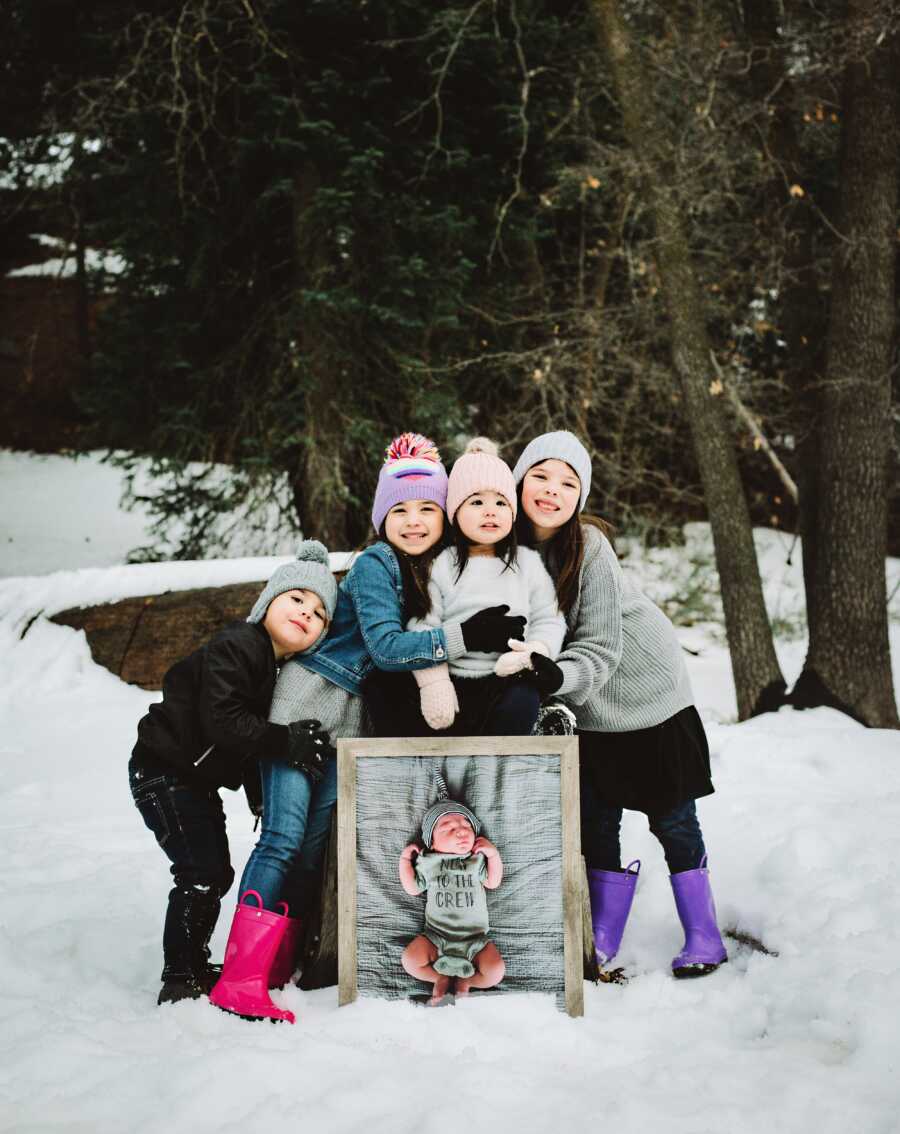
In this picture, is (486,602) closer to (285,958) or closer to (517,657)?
(517,657)

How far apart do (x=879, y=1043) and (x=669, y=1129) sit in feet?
1.97

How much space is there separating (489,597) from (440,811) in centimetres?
62

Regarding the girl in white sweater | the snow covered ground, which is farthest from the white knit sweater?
the snow covered ground

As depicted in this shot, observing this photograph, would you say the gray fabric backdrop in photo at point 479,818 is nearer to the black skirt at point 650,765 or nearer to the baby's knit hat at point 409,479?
the black skirt at point 650,765

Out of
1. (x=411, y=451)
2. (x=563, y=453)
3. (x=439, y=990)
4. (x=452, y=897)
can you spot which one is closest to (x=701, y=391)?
(x=563, y=453)

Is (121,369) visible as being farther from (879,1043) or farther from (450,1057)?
(879,1043)

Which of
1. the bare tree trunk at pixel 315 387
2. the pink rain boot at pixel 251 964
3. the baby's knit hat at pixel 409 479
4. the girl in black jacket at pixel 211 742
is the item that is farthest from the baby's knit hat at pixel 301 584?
the bare tree trunk at pixel 315 387

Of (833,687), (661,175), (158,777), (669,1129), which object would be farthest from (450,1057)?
(661,175)

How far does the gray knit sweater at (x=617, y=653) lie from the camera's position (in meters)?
2.79

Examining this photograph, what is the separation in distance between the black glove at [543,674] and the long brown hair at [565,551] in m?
0.30

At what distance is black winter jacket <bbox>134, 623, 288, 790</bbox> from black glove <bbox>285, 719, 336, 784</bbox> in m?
0.03

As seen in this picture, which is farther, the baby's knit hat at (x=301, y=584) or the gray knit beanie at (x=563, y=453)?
the gray knit beanie at (x=563, y=453)

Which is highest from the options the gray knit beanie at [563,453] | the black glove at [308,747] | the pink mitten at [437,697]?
the gray knit beanie at [563,453]

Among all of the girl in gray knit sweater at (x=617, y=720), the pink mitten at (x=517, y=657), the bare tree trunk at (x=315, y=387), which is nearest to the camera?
the pink mitten at (x=517, y=657)
